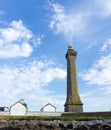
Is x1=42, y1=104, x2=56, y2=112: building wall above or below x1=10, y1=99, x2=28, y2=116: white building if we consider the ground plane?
above

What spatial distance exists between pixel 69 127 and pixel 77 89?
109 feet

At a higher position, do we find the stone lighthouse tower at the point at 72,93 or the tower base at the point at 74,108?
the stone lighthouse tower at the point at 72,93

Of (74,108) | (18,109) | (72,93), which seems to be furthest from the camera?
(18,109)

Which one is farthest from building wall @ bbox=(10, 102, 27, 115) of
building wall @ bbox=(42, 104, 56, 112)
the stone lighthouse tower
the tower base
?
building wall @ bbox=(42, 104, 56, 112)

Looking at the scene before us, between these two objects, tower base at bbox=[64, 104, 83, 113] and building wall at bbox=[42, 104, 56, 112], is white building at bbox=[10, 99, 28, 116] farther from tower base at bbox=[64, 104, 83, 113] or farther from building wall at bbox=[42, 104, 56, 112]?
building wall at bbox=[42, 104, 56, 112]

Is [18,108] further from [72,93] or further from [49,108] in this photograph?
[49,108]

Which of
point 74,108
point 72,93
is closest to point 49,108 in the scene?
point 72,93

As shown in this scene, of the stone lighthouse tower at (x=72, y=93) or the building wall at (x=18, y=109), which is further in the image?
the building wall at (x=18, y=109)

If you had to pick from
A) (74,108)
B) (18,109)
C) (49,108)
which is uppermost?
(49,108)

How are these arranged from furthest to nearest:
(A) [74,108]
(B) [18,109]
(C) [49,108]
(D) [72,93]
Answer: (C) [49,108] < (B) [18,109] < (D) [72,93] < (A) [74,108]

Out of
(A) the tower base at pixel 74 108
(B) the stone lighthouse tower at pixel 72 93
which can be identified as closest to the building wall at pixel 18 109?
(B) the stone lighthouse tower at pixel 72 93

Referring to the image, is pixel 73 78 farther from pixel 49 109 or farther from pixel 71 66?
pixel 49 109

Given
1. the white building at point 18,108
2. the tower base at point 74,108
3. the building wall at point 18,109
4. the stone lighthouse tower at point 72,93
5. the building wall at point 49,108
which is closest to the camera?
the tower base at point 74,108

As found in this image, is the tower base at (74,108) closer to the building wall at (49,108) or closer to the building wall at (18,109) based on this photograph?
the building wall at (18,109)
